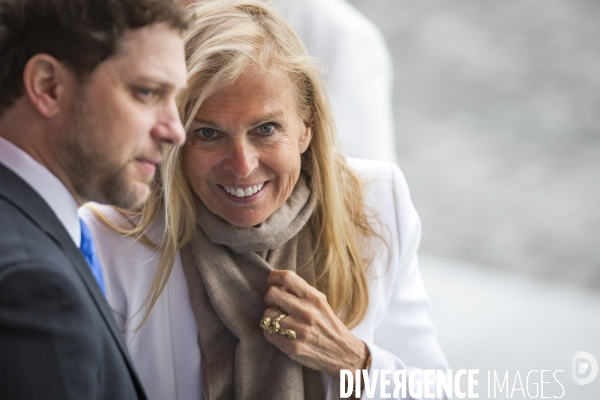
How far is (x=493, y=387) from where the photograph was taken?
12.8ft

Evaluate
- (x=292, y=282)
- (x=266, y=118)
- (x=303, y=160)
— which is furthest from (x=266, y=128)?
(x=292, y=282)

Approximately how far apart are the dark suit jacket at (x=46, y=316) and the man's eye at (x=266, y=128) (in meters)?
0.67

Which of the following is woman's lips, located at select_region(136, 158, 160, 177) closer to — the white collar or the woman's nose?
the white collar

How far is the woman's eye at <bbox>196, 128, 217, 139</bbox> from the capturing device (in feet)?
5.86

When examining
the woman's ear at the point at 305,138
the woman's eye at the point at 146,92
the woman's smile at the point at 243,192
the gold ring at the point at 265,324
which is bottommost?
the gold ring at the point at 265,324

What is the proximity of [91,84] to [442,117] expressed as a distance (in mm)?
5383

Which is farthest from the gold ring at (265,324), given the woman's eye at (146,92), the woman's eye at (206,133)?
the woman's eye at (146,92)

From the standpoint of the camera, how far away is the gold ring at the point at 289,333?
183 centimetres

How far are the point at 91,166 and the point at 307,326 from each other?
80 centimetres

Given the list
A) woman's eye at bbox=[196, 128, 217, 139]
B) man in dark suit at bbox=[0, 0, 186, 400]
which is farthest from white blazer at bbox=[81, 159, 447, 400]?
man in dark suit at bbox=[0, 0, 186, 400]

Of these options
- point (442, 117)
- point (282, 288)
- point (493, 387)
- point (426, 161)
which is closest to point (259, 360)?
point (282, 288)

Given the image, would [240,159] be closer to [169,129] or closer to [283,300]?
[283,300]

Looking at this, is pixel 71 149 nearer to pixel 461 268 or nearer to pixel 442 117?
pixel 461 268

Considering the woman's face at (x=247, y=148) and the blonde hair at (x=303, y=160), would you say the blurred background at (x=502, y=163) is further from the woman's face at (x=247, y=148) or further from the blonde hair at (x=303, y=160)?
the woman's face at (x=247, y=148)
